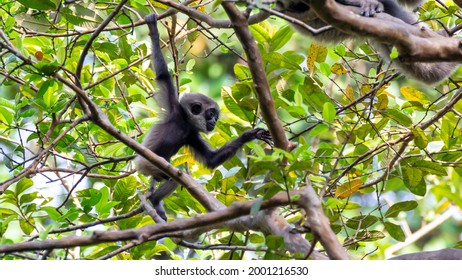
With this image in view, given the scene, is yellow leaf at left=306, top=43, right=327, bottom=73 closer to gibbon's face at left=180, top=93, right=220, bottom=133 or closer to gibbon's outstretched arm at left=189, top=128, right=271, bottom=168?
gibbon's outstretched arm at left=189, top=128, right=271, bottom=168

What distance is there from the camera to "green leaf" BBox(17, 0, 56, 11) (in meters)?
3.99

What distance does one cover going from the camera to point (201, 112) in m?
5.16

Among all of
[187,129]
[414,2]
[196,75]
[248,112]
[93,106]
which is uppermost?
[196,75]

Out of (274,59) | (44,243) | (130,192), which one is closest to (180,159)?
(130,192)

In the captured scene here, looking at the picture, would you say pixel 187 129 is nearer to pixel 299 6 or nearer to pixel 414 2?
pixel 299 6

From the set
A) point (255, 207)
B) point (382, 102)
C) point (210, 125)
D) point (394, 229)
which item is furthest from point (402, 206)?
point (255, 207)

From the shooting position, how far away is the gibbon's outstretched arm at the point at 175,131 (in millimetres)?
4508

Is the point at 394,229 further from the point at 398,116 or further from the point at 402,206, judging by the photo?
the point at 398,116

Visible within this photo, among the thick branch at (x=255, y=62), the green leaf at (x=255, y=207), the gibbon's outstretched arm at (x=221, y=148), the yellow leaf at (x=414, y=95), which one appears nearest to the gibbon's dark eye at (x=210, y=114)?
the gibbon's outstretched arm at (x=221, y=148)

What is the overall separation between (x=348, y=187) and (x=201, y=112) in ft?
4.87

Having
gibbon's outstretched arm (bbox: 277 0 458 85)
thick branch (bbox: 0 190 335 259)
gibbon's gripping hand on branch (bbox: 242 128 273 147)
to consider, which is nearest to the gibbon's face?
gibbon's gripping hand on branch (bbox: 242 128 273 147)

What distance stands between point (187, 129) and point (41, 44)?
127cm

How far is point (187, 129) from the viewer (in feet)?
16.8

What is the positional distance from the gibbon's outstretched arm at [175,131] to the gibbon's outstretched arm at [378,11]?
35.2 inches
